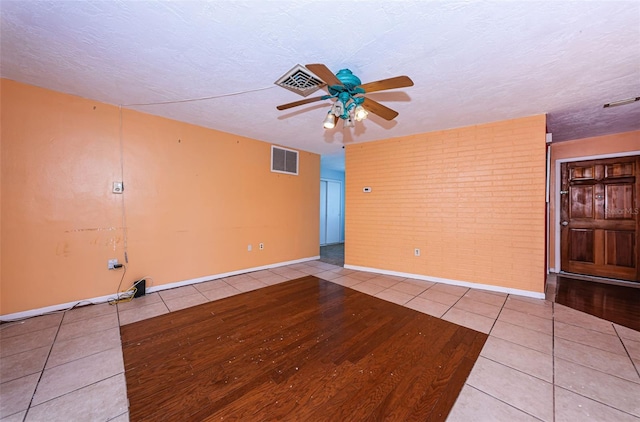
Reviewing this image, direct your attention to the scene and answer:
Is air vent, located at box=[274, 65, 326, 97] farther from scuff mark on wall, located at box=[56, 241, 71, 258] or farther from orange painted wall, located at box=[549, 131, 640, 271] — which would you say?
orange painted wall, located at box=[549, 131, 640, 271]

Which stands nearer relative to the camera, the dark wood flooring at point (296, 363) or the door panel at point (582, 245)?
the dark wood flooring at point (296, 363)

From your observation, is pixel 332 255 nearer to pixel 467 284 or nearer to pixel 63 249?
pixel 467 284

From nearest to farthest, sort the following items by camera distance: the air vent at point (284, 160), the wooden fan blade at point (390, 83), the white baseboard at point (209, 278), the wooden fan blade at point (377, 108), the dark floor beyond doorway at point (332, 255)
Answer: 1. the wooden fan blade at point (390, 83)
2. the wooden fan blade at point (377, 108)
3. the white baseboard at point (209, 278)
4. the air vent at point (284, 160)
5. the dark floor beyond doorway at point (332, 255)

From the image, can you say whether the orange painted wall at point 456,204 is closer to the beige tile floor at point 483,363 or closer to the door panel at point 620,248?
the beige tile floor at point 483,363

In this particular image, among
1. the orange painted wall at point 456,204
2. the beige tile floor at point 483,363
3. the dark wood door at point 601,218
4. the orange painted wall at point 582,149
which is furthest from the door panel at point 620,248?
the beige tile floor at point 483,363

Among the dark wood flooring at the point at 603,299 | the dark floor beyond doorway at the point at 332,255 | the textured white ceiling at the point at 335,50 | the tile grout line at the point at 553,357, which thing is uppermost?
→ the textured white ceiling at the point at 335,50

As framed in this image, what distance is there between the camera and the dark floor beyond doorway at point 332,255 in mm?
5332

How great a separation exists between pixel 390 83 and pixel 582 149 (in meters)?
4.93

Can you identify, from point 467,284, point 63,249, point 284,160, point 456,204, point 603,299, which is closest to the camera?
point 63,249

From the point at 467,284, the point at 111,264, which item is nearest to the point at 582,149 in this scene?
the point at 467,284

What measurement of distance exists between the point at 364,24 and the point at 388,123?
203cm

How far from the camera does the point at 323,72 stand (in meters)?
1.64

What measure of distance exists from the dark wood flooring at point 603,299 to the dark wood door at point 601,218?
482 millimetres

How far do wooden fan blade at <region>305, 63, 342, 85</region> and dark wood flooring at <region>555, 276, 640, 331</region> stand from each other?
3.88 meters
